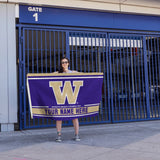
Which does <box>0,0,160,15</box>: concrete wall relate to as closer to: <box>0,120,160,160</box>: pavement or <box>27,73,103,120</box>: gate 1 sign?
<box>27,73,103,120</box>: gate 1 sign

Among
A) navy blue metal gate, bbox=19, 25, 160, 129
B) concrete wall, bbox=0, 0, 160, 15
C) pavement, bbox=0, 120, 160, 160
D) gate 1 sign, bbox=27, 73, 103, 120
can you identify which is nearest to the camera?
pavement, bbox=0, 120, 160, 160

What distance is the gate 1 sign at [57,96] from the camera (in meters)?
4.72

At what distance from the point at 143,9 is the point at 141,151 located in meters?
5.25

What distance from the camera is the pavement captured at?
143 inches

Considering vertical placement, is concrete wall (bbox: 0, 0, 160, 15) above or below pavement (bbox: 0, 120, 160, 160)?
above

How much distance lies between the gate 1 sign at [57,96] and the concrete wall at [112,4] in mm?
2642

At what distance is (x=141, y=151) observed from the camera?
388 centimetres

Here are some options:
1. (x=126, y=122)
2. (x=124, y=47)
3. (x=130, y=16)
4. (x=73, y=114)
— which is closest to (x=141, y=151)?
(x=73, y=114)

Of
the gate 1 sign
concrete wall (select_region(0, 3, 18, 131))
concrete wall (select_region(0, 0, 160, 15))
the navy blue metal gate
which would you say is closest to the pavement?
concrete wall (select_region(0, 3, 18, 131))

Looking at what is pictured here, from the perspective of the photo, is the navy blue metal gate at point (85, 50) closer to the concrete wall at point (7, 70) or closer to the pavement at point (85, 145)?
the concrete wall at point (7, 70)

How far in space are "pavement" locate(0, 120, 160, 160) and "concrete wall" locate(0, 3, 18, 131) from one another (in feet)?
1.46

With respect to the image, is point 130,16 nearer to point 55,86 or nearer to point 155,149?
point 55,86

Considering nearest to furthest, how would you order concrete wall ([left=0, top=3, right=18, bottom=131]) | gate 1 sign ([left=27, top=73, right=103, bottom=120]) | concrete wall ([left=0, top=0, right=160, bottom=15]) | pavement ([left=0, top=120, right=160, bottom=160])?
pavement ([left=0, top=120, right=160, bottom=160]), gate 1 sign ([left=27, top=73, right=103, bottom=120]), concrete wall ([left=0, top=3, right=18, bottom=131]), concrete wall ([left=0, top=0, right=160, bottom=15])

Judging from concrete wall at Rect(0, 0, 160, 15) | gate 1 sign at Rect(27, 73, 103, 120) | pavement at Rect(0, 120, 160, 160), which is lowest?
pavement at Rect(0, 120, 160, 160)
